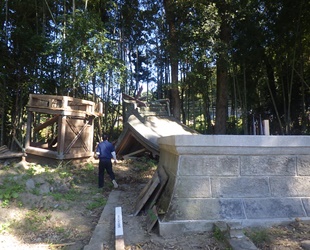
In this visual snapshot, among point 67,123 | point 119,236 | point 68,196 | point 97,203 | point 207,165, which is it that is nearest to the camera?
point 119,236

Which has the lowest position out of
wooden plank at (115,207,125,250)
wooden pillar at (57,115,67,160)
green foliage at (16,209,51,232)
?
green foliage at (16,209,51,232)

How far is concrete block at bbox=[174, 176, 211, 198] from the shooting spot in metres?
3.49

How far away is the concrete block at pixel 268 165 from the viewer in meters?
3.61

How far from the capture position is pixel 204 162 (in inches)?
141

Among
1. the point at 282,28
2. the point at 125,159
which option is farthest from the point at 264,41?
the point at 125,159

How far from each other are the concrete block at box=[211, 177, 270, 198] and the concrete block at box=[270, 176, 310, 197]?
0.35 feet

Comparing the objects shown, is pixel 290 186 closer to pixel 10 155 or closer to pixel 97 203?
pixel 97 203

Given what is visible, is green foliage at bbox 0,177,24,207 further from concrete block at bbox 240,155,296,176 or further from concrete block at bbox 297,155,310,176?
concrete block at bbox 297,155,310,176

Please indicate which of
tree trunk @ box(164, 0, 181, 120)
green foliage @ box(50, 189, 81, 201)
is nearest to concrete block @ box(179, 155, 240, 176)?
green foliage @ box(50, 189, 81, 201)

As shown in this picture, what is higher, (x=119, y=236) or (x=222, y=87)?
(x=222, y=87)

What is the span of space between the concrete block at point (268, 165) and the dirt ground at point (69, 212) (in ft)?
2.23

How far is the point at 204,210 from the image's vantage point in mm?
3457

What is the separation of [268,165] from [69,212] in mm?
3504

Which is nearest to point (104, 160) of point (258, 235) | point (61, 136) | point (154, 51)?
point (61, 136)
